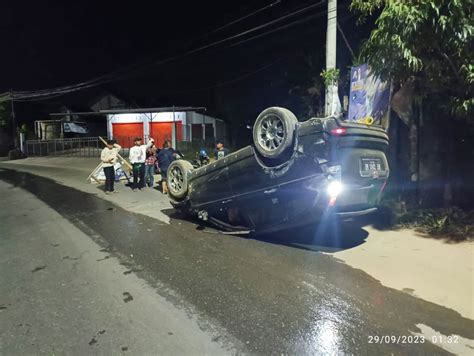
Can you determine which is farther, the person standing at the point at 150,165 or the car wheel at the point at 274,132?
the person standing at the point at 150,165

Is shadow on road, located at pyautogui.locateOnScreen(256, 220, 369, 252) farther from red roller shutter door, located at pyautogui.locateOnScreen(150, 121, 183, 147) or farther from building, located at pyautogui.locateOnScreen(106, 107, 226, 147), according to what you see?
red roller shutter door, located at pyautogui.locateOnScreen(150, 121, 183, 147)

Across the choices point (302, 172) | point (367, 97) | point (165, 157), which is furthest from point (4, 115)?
point (302, 172)

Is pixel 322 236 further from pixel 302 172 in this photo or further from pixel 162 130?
pixel 162 130

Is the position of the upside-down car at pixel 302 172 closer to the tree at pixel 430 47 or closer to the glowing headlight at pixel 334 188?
the glowing headlight at pixel 334 188

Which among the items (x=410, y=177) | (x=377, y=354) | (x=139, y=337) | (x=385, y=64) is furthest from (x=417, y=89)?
(x=139, y=337)

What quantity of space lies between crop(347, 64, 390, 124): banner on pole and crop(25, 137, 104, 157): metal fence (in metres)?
21.7

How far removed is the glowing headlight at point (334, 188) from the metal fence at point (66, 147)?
2386 cm

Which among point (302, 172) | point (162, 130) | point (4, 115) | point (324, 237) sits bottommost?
point (324, 237)

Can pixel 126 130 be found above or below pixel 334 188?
above

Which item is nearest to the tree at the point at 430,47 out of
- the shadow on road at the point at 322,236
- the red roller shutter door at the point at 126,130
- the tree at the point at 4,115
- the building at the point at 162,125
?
the shadow on road at the point at 322,236

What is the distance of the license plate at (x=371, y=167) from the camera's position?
5141 mm

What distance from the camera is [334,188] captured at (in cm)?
488

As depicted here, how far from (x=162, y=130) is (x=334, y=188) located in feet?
84.8

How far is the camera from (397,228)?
256 inches
